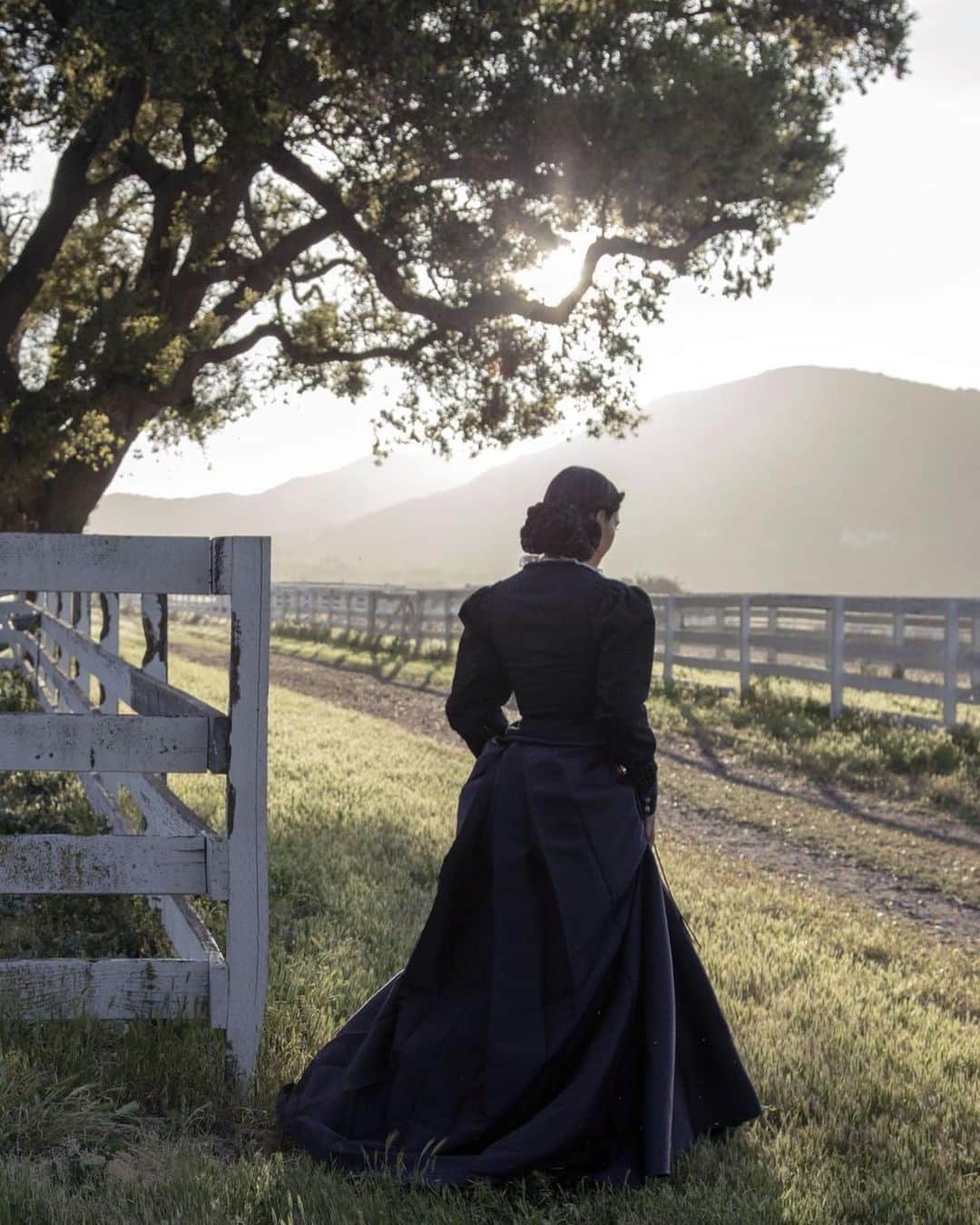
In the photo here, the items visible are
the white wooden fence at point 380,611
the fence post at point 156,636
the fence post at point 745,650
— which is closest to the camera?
the fence post at point 156,636

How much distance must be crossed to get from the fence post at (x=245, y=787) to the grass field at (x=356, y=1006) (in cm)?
16

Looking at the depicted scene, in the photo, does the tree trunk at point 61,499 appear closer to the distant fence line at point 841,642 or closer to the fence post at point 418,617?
the distant fence line at point 841,642

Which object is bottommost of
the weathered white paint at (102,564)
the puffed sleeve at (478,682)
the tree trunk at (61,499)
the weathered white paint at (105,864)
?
the weathered white paint at (105,864)

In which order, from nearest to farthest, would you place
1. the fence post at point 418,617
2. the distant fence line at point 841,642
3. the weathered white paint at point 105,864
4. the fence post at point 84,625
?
the weathered white paint at point 105,864, the fence post at point 84,625, the distant fence line at point 841,642, the fence post at point 418,617

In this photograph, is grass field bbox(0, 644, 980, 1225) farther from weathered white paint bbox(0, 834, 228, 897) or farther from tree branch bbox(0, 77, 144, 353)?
tree branch bbox(0, 77, 144, 353)

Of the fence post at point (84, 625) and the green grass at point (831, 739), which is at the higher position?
the fence post at point (84, 625)

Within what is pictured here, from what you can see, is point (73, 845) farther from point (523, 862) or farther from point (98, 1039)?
point (523, 862)

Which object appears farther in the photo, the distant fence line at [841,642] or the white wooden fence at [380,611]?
the white wooden fence at [380,611]

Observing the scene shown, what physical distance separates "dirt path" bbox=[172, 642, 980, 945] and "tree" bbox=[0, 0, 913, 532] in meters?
5.31

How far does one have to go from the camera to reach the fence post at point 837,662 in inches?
523

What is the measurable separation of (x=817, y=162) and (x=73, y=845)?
1367 cm

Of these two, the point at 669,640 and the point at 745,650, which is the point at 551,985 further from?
the point at 669,640

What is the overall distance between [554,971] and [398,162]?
12298mm

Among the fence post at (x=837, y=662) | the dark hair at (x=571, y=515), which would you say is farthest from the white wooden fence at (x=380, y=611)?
the dark hair at (x=571, y=515)
